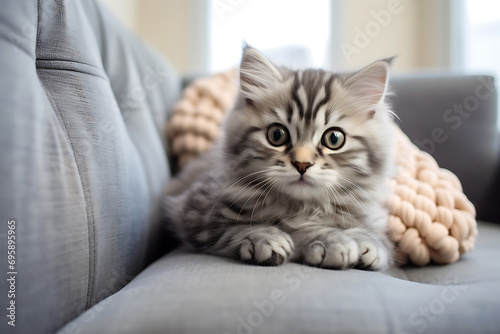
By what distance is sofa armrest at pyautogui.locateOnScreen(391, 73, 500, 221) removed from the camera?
1803 millimetres

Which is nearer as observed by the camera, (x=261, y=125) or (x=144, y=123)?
(x=261, y=125)

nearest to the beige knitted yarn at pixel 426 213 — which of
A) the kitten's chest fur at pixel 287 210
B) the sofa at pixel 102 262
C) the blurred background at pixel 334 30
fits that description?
the sofa at pixel 102 262

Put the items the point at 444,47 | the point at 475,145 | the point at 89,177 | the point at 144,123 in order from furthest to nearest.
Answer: the point at 444,47 → the point at 475,145 → the point at 144,123 → the point at 89,177

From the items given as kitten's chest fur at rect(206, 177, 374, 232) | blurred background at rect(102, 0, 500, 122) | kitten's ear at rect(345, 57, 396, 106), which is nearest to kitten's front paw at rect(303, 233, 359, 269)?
kitten's chest fur at rect(206, 177, 374, 232)

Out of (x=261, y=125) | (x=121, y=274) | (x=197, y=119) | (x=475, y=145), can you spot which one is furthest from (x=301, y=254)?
(x=475, y=145)

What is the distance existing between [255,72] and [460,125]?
1213 millimetres

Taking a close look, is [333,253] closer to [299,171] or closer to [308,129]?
[299,171]

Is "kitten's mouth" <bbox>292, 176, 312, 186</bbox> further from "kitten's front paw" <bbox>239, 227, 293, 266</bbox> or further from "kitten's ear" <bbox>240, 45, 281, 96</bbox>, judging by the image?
"kitten's ear" <bbox>240, 45, 281, 96</bbox>

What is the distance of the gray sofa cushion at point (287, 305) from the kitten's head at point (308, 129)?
26 centimetres

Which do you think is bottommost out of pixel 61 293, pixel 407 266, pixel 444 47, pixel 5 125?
pixel 407 266

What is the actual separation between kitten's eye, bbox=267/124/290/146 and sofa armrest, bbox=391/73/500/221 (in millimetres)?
996

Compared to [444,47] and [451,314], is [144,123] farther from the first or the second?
[444,47]

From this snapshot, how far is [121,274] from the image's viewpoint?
1.02 metres

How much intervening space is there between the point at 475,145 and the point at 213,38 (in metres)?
2.52
